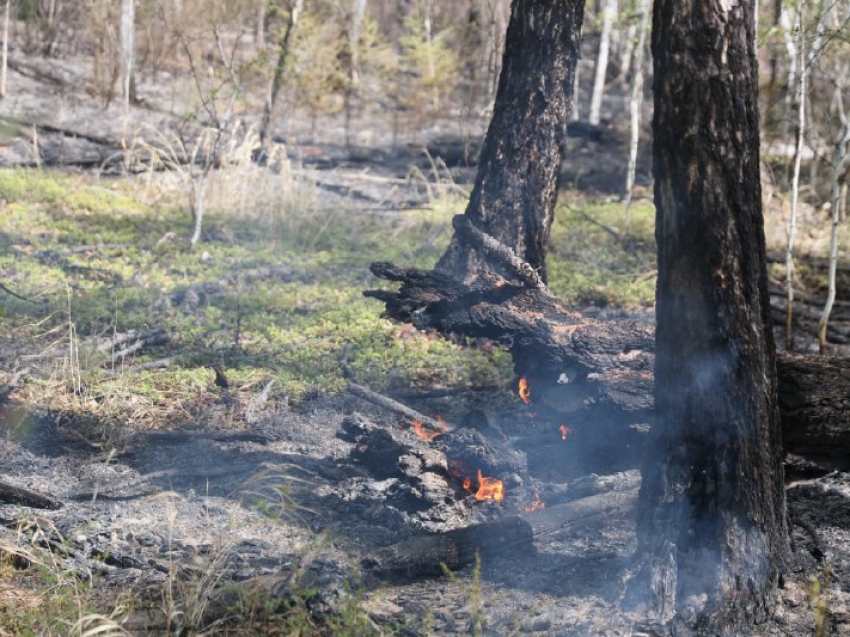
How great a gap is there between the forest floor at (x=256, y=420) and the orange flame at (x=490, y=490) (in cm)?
6

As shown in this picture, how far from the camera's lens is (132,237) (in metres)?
9.27

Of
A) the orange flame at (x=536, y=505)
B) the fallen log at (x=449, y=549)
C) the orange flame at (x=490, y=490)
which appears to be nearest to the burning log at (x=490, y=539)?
the fallen log at (x=449, y=549)

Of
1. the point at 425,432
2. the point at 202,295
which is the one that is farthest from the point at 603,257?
the point at 425,432

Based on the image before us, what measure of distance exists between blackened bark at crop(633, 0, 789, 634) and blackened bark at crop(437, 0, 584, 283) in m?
3.25

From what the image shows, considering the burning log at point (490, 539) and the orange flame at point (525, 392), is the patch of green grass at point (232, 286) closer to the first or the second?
the orange flame at point (525, 392)

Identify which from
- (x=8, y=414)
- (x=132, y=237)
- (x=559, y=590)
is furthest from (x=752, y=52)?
(x=132, y=237)

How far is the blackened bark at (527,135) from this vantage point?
6.75 metres

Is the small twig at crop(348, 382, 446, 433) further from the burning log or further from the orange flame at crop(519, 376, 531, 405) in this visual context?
the burning log

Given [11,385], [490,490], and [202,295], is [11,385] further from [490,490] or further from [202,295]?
[490,490]

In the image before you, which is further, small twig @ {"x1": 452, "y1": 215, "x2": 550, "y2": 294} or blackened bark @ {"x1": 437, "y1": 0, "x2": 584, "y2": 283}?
blackened bark @ {"x1": 437, "y1": 0, "x2": 584, "y2": 283}

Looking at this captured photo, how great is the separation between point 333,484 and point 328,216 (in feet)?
20.0

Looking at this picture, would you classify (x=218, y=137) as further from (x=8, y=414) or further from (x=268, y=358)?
(x=8, y=414)

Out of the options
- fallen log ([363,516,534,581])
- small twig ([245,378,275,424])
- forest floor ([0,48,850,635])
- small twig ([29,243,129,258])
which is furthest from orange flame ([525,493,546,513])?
small twig ([29,243,129,258])

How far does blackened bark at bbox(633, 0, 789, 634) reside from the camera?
135 inches
